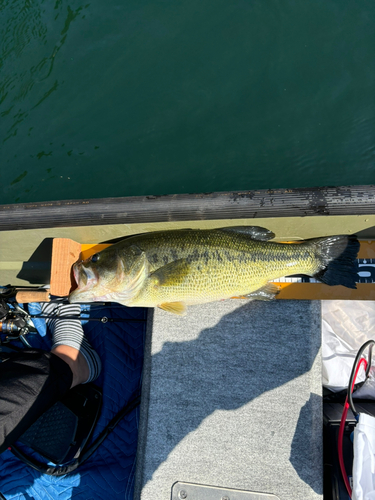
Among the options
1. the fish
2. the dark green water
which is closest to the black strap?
the fish

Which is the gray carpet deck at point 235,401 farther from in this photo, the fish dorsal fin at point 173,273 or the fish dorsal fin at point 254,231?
the fish dorsal fin at point 254,231

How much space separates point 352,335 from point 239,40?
166 inches

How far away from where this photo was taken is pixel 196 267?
2281 millimetres

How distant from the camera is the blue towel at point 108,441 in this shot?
2.65 metres

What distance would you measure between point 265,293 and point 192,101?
10.6ft

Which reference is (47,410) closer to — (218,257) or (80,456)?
(80,456)

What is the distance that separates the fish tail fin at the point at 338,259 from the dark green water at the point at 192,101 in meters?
1.80

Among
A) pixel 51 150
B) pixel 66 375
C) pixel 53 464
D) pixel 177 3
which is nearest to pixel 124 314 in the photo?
pixel 66 375

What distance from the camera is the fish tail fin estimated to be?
2.43m

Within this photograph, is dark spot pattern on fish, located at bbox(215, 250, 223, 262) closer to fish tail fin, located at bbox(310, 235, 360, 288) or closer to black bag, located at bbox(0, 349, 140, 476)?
fish tail fin, located at bbox(310, 235, 360, 288)

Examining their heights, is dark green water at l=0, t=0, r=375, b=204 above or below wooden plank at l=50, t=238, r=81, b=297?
above

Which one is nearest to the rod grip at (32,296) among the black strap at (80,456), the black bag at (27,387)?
the black bag at (27,387)

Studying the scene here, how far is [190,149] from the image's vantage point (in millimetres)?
4277

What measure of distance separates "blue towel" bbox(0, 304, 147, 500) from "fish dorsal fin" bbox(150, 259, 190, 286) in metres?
0.99
